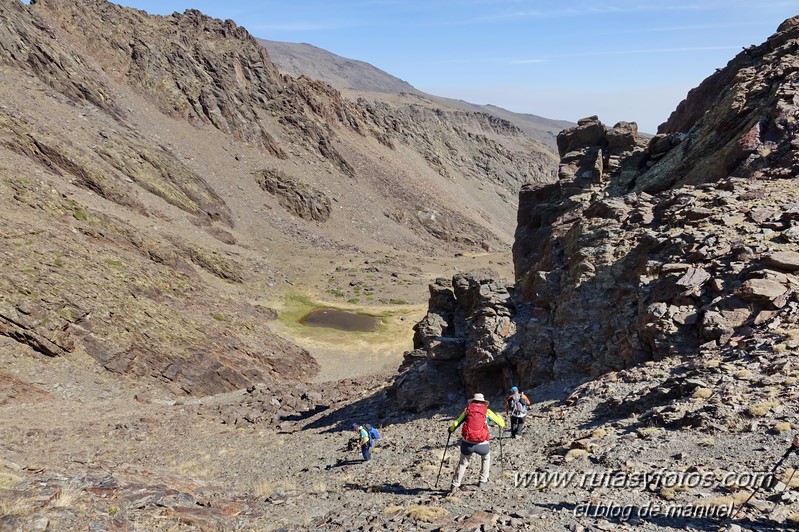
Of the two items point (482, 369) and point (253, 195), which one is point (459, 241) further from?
point (482, 369)

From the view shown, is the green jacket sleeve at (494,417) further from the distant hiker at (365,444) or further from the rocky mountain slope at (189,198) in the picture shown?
the rocky mountain slope at (189,198)

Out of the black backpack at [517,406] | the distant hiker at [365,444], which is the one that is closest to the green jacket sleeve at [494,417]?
the black backpack at [517,406]

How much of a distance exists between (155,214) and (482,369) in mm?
55369

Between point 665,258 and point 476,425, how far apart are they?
1198cm

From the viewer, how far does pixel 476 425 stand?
1188 centimetres

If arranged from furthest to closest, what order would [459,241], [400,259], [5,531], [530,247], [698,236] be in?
[459,241], [400,259], [530,247], [698,236], [5,531]

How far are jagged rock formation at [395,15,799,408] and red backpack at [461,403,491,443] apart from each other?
27.4ft

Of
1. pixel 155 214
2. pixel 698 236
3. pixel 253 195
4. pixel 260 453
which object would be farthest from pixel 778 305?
pixel 253 195

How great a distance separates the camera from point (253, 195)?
91125 mm

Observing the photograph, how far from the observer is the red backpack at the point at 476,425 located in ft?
38.7

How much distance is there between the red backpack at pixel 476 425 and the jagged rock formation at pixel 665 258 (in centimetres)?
836

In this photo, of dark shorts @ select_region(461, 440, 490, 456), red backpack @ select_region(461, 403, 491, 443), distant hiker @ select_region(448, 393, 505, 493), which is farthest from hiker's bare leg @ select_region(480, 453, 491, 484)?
red backpack @ select_region(461, 403, 491, 443)

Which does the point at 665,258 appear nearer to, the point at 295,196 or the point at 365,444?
the point at 365,444

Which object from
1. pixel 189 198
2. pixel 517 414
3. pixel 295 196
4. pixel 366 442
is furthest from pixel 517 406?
pixel 295 196
